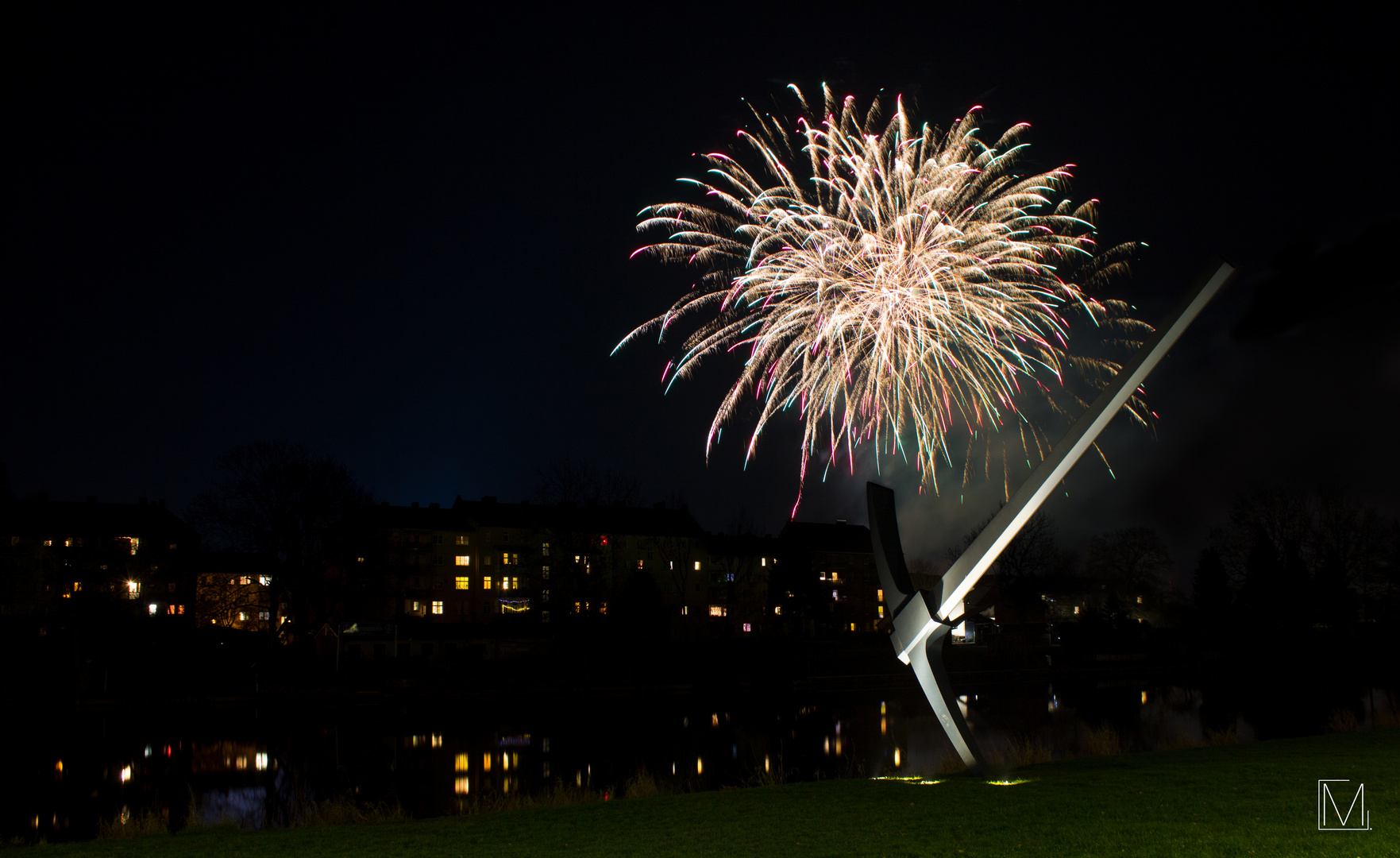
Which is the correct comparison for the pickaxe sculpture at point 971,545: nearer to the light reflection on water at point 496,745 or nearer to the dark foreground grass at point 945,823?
the dark foreground grass at point 945,823

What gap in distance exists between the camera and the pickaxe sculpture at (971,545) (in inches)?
536

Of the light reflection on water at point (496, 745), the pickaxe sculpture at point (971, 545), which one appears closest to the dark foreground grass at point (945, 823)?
the pickaxe sculpture at point (971, 545)

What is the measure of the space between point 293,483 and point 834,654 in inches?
1287

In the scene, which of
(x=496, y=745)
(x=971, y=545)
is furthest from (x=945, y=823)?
(x=496, y=745)

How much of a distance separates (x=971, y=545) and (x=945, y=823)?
3754mm

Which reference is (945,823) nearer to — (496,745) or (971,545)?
(971,545)

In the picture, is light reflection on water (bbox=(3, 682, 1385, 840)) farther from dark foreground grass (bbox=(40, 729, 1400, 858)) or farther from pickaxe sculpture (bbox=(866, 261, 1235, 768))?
dark foreground grass (bbox=(40, 729, 1400, 858))

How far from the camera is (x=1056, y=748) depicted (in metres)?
30.9

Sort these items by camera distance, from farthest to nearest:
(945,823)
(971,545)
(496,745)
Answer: (496,745)
(971,545)
(945,823)

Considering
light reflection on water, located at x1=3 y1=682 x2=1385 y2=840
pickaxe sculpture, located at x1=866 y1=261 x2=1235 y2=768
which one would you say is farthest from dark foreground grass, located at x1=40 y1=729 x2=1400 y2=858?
light reflection on water, located at x1=3 y1=682 x2=1385 y2=840

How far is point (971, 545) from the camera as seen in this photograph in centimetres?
1360

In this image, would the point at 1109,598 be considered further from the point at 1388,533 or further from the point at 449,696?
the point at 449,696

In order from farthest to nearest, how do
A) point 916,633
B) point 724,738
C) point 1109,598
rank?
point 1109,598, point 724,738, point 916,633

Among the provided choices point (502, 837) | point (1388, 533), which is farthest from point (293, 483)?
point (1388, 533)
